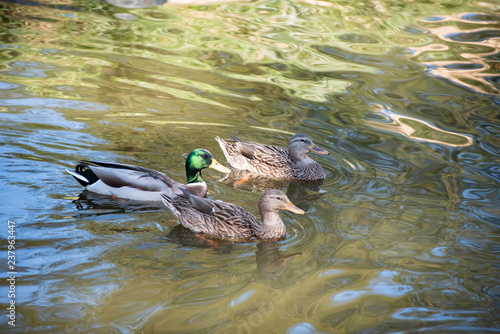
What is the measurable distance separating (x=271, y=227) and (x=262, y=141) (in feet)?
10.3

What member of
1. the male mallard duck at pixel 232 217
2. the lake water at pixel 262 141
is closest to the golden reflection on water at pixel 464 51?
the lake water at pixel 262 141

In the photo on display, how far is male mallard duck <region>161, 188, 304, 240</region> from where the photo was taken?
6.34 meters

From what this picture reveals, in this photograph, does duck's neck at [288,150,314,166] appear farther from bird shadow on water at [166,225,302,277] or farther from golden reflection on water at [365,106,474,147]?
bird shadow on water at [166,225,302,277]

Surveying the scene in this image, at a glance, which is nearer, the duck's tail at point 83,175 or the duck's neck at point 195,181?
the duck's tail at point 83,175

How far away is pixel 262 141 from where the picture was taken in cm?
925

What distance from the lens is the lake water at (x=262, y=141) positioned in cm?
514

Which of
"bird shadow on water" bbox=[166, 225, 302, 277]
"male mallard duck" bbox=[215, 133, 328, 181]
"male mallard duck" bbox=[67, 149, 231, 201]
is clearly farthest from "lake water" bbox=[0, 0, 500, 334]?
"male mallard duck" bbox=[215, 133, 328, 181]

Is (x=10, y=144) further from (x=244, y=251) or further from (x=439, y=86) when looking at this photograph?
Answer: (x=439, y=86)

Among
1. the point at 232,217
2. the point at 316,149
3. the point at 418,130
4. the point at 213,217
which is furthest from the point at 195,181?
the point at 418,130

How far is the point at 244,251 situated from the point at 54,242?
188 centimetres

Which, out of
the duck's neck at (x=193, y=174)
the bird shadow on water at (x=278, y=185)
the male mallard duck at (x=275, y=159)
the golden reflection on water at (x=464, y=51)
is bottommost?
the bird shadow on water at (x=278, y=185)

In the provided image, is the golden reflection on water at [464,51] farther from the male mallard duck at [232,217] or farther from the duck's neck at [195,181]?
the male mallard duck at [232,217]

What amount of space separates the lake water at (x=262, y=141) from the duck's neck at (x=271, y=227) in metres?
0.18

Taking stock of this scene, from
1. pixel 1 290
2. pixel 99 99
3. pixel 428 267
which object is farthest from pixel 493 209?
pixel 99 99
